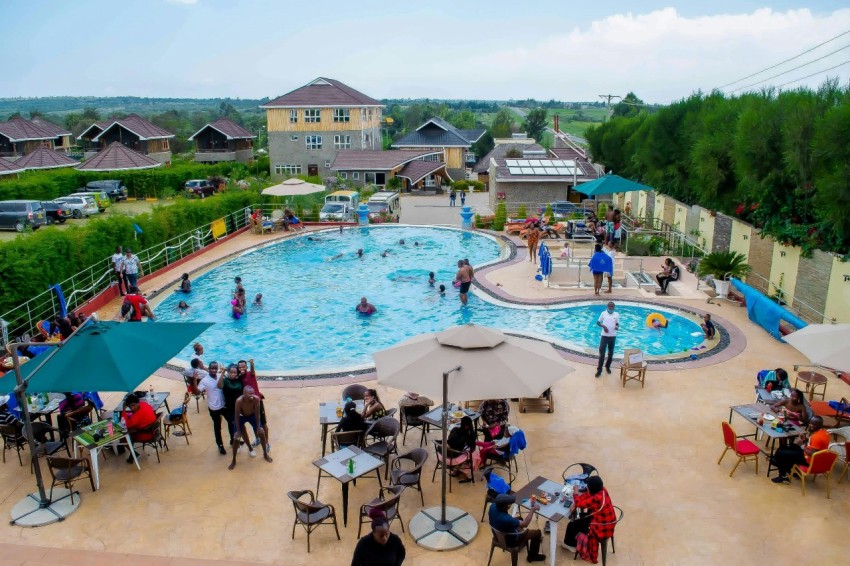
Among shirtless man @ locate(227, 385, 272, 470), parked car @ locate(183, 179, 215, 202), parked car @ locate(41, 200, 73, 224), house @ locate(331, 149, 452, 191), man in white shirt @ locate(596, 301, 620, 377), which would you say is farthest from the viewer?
house @ locate(331, 149, 452, 191)

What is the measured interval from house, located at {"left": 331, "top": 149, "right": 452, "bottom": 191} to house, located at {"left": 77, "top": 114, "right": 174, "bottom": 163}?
22.4 meters

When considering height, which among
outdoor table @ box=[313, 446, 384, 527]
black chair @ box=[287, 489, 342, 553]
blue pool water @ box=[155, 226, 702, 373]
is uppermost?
outdoor table @ box=[313, 446, 384, 527]

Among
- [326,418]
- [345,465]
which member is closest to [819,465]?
[345,465]

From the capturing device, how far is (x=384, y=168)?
5438cm

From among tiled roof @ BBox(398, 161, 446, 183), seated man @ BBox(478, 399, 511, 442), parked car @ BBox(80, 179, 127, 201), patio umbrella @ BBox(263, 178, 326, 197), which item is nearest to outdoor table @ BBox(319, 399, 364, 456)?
seated man @ BBox(478, 399, 511, 442)

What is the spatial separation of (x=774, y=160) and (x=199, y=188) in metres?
41.9

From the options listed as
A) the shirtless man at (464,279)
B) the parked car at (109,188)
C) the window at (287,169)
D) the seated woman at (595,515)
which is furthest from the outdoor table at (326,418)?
the window at (287,169)

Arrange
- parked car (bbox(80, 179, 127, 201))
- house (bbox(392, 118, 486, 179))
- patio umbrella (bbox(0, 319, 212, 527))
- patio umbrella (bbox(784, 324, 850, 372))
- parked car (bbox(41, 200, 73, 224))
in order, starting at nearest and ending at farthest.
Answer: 1. patio umbrella (bbox(0, 319, 212, 527))
2. patio umbrella (bbox(784, 324, 850, 372))
3. parked car (bbox(41, 200, 73, 224))
4. parked car (bbox(80, 179, 127, 201))
5. house (bbox(392, 118, 486, 179))

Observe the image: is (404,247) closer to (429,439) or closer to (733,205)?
(733,205)

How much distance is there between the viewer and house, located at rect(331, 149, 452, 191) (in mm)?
54594

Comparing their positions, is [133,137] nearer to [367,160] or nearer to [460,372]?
[367,160]

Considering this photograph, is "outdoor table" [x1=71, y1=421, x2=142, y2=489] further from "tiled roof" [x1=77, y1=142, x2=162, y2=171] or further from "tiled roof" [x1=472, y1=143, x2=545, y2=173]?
"tiled roof" [x1=472, y1=143, x2=545, y2=173]

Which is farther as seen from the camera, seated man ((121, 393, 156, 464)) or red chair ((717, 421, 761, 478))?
seated man ((121, 393, 156, 464))

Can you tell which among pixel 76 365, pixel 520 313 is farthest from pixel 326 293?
pixel 76 365
